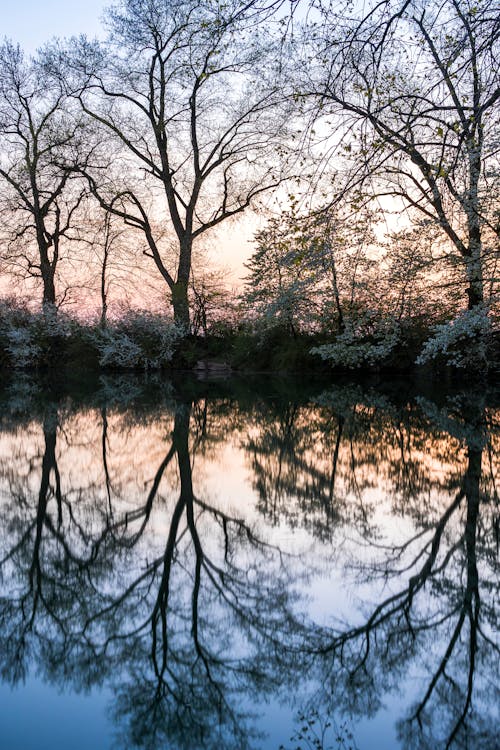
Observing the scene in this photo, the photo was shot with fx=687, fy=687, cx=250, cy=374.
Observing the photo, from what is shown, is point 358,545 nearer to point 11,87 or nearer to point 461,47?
point 461,47

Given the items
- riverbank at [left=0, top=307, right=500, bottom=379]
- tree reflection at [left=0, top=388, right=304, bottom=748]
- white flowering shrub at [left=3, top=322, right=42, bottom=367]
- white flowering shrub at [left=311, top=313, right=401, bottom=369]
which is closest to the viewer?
tree reflection at [left=0, top=388, right=304, bottom=748]

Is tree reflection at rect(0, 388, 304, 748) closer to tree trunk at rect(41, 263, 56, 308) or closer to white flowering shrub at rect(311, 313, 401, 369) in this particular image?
white flowering shrub at rect(311, 313, 401, 369)

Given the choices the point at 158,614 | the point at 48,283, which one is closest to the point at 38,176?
the point at 48,283

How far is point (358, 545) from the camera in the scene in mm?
3918

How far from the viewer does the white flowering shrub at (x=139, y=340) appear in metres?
24.1

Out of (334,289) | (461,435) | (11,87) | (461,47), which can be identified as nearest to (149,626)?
(461,47)

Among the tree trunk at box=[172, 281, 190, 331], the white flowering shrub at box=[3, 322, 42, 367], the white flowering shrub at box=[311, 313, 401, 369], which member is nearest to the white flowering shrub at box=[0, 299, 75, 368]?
the white flowering shrub at box=[3, 322, 42, 367]

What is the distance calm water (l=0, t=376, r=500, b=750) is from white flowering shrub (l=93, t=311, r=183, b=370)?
17.5 m

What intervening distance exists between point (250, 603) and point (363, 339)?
17858 mm

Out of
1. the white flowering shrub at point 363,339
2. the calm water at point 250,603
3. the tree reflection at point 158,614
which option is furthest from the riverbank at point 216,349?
the tree reflection at point 158,614

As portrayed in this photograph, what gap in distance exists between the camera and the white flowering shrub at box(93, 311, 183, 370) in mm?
24078

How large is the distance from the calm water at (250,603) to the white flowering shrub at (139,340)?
57.4 feet

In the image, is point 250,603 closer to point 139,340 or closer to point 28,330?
point 139,340

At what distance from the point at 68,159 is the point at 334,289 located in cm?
1179
